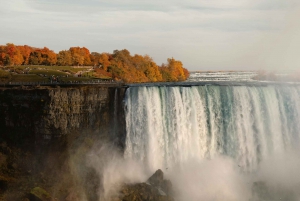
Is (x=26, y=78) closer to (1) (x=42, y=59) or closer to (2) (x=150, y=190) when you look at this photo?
(2) (x=150, y=190)

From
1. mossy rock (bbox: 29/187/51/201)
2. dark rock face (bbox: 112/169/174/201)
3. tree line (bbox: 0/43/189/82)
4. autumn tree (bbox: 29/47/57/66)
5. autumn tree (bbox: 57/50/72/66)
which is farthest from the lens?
autumn tree (bbox: 57/50/72/66)

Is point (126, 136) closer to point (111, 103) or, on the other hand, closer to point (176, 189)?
point (111, 103)

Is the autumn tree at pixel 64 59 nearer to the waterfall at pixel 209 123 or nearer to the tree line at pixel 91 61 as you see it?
the tree line at pixel 91 61

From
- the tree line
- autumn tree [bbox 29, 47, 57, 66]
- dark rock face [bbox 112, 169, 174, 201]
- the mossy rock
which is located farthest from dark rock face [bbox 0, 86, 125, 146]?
autumn tree [bbox 29, 47, 57, 66]

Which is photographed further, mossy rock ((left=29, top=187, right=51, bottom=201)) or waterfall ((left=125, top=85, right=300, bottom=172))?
waterfall ((left=125, top=85, right=300, bottom=172))

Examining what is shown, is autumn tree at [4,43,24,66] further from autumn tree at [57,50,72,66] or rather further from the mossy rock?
the mossy rock

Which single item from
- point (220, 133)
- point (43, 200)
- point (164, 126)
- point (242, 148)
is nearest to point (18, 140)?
point (43, 200)
